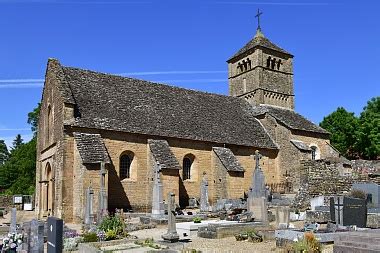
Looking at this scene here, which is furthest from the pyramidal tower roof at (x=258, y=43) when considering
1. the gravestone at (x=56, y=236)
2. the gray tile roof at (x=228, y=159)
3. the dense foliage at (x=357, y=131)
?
the gravestone at (x=56, y=236)

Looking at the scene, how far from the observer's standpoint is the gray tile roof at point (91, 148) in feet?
76.6

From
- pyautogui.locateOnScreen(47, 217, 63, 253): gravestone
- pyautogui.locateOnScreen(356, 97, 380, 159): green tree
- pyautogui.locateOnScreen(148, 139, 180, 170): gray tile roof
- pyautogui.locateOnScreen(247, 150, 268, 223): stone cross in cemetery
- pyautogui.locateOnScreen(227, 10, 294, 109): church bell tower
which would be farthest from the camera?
pyautogui.locateOnScreen(356, 97, 380, 159): green tree

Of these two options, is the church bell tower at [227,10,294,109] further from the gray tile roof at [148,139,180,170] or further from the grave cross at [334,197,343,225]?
the grave cross at [334,197,343,225]

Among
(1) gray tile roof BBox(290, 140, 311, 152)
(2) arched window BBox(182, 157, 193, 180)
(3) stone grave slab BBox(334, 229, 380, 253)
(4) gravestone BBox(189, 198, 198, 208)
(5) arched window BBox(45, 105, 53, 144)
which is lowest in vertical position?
(4) gravestone BBox(189, 198, 198, 208)

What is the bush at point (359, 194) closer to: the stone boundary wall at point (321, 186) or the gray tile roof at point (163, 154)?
the stone boundary wall at point (321, 186)

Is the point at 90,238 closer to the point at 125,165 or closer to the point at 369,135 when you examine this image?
the point at 125,165

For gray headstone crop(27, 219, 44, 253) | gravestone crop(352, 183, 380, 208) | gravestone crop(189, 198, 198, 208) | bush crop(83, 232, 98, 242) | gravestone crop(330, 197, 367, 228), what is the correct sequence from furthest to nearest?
gravestone crop(189, 198, 198, 208) → gravestone crop(352, 183, 380, 208) → gravestone crop(330, 197, 367, 228) → bush crop(83, 232, 98, 242) → gray headstone crop(27, 219, 44, 253)

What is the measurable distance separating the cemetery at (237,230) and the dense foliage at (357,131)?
1218 inches

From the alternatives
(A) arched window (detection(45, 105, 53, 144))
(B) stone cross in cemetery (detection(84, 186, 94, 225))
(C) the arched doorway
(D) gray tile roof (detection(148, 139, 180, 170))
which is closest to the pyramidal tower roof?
(D) gray tile roof (detection(148, 139, 180, 170))

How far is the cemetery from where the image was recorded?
978 cm

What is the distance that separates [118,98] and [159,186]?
9425 millimetres

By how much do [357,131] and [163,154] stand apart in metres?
31.6

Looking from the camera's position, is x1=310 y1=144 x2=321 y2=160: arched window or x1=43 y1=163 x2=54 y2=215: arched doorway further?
x1=310 y1=144 x2=321 y2=160: arched window

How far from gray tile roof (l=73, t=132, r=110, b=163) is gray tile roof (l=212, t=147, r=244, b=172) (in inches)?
341
